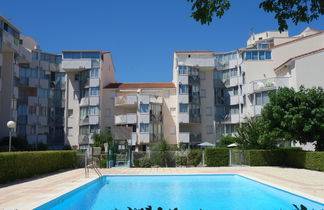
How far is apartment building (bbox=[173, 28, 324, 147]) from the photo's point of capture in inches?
1582

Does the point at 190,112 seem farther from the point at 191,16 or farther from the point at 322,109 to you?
the point at 191,16

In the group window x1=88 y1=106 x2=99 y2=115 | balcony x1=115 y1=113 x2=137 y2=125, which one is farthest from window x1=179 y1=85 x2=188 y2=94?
window x1=88 y1=106 x2=99 y2=115

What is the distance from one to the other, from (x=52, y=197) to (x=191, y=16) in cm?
926

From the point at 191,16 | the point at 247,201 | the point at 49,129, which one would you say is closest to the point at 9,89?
the point at 49,129

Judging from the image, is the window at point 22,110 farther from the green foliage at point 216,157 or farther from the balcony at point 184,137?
the green foliage at point 216,157

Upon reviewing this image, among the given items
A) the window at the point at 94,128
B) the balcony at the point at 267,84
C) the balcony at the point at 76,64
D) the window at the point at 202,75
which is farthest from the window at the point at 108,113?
the balcony at the point at 267,84

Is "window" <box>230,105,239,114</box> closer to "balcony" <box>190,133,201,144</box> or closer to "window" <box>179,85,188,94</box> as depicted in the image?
"balcony" <box>190,133,201,144</box>

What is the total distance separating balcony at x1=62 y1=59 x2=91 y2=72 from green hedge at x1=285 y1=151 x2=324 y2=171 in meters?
29.4

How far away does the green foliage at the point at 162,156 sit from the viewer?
91.5ft

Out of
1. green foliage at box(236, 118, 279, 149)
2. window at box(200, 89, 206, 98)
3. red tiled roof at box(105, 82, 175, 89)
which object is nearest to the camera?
green foliage at box(236, 118, 279, 149)

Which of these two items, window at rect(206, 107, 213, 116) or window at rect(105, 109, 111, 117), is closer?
window at rect(206, 107, 213, 116)

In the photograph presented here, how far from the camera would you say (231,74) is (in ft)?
151

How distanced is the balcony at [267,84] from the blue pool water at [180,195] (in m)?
17.8

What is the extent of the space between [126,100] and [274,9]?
1512 inches
